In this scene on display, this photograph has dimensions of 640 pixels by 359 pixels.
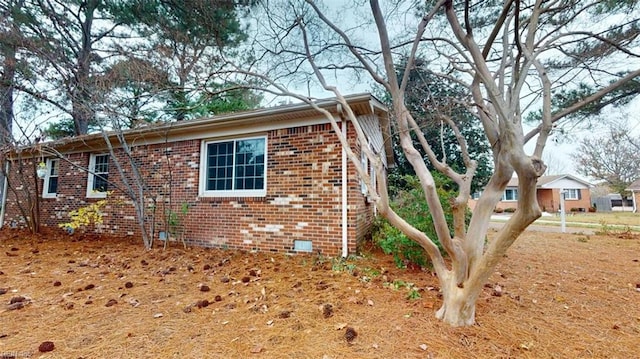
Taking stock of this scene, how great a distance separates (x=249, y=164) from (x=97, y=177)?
5190 mm

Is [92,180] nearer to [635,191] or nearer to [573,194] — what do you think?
[573,194]

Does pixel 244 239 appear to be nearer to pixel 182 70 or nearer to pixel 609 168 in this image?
pixel 182 70

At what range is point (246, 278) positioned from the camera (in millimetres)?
4152

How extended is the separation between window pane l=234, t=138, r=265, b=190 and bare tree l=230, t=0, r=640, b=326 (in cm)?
166

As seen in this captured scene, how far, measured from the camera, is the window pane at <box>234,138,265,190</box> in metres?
6.29

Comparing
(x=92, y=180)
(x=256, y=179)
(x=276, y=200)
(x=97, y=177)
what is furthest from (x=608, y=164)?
(x=92, y=180)

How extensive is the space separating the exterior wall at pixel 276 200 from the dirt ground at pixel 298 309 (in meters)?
0.64

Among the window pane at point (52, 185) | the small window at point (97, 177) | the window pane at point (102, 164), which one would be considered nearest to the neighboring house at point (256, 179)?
the small window at point (97, 177)

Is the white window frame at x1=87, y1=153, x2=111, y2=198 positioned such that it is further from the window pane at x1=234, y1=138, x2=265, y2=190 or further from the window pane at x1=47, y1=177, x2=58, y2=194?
the window pane at x1=234, y1=138, x2=265, y2=190

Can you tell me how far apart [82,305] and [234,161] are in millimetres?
3767

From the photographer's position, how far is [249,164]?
6.39 meters

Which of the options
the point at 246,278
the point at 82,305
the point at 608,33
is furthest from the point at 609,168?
the point at 82,305

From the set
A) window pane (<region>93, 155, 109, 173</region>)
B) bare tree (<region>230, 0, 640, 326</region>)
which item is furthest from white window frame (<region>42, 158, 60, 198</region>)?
bare tree (<region>230, 0, 640, 326</region>)

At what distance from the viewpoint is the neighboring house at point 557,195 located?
24516mm
